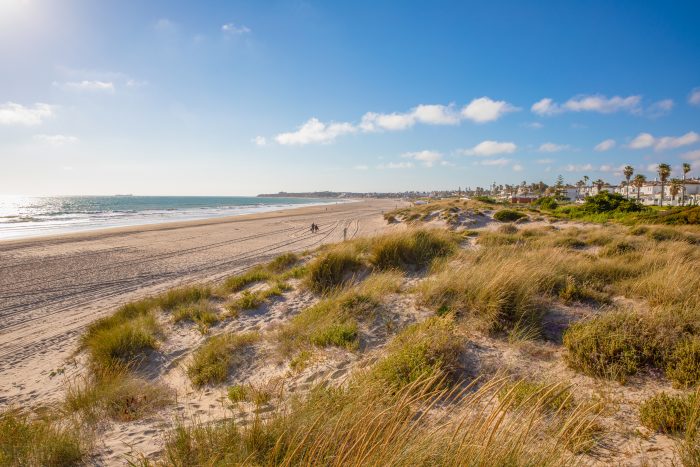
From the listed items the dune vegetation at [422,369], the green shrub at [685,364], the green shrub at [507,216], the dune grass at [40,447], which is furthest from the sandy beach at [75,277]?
the green shrub at [507,216]

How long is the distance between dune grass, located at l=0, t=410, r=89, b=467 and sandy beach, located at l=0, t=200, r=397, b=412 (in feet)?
7.69

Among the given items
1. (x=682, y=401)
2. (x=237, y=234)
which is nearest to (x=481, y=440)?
(x=682, y=401)

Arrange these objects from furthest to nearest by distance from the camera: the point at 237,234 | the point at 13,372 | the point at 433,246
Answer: the point at 237,234 < the point at 433,246 < the point at 13,372

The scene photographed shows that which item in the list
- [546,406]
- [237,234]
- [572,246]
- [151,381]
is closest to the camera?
[546,406]

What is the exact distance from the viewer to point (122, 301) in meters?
10.4

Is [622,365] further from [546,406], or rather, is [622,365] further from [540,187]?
[540,187]

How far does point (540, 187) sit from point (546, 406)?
12540cm

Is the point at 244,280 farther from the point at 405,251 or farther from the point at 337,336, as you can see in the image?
the point at 337,336

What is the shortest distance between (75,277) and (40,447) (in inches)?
555

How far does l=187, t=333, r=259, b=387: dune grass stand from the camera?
471 cm

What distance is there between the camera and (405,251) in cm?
952

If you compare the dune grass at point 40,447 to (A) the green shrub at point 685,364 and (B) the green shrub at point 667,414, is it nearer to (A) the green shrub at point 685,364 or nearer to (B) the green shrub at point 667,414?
(B) the green shrub at point 667,414

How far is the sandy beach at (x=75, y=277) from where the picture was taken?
21.4ft

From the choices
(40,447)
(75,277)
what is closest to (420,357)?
(40,447)
